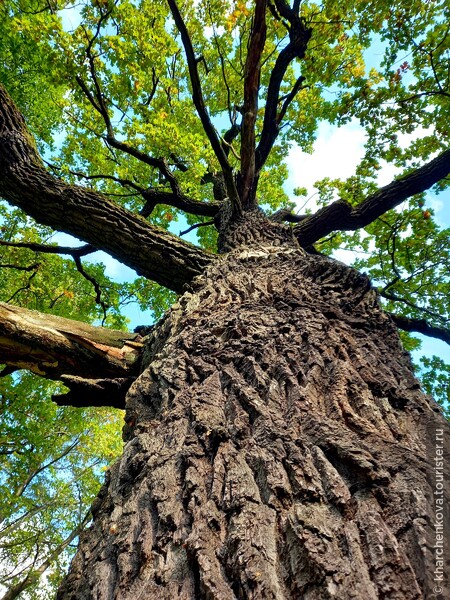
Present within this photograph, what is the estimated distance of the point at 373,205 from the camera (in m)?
4.93

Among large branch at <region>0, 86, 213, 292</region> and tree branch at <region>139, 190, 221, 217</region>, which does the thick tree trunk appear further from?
tree branch at <region>139, 190, 221, 217</region>

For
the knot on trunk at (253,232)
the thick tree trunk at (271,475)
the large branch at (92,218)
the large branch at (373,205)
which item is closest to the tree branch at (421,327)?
the large branch at (373,205)

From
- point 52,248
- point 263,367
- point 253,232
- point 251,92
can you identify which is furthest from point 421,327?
point 52,248

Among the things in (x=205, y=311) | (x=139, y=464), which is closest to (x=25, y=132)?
(x=205, y=311)

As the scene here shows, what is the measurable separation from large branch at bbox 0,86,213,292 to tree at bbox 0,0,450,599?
0.02 m

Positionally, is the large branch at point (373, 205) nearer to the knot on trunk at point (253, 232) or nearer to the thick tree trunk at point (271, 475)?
the knot on trunk at point (253, 232)

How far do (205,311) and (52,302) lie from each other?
6.08m

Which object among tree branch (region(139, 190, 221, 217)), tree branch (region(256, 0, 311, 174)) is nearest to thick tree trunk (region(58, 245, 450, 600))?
tree branch (region(256, 0, 311, 174))

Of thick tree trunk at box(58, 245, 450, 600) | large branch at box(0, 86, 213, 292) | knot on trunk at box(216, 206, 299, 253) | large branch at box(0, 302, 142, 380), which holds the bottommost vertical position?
thick tree trunk at box(58, 245, 450, 600)

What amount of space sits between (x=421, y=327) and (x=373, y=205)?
1.89 metres

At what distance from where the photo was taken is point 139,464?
4.41 feet

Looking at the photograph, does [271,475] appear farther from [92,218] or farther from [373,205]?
[373,205]

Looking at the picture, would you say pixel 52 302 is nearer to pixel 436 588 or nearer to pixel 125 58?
pixel 125 58

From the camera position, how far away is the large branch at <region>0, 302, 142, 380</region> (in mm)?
2820
